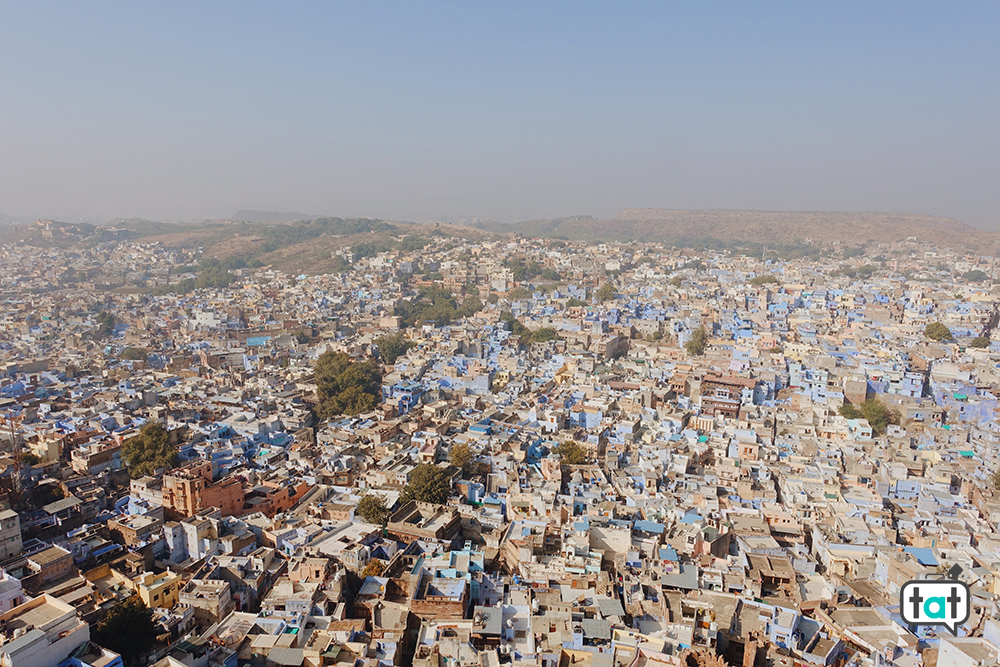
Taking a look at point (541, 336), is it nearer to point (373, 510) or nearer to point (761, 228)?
point (373, 510)

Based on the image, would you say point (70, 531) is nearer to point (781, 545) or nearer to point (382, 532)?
point (382, 532)

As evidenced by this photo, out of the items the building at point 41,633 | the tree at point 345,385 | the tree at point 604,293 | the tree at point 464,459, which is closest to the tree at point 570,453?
the tree at point 464,459

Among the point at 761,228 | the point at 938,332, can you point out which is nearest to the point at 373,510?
the point at 938,332

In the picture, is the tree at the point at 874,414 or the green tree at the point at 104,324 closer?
the tree at the point at 874,414

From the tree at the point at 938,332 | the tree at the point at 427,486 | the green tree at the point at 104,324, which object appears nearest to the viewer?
the tree at the point at 427,486

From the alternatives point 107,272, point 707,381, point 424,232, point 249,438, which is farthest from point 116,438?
point 424,232

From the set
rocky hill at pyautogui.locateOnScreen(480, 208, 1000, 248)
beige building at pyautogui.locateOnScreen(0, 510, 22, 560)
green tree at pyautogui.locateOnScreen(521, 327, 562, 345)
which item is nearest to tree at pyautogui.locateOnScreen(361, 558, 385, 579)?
beige building at pyautogui.locateOnScreen(0, 510, 22, 560)

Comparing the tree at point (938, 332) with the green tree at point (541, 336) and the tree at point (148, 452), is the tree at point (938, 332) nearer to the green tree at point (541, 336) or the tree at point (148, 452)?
the green tree at point (541, 336)
